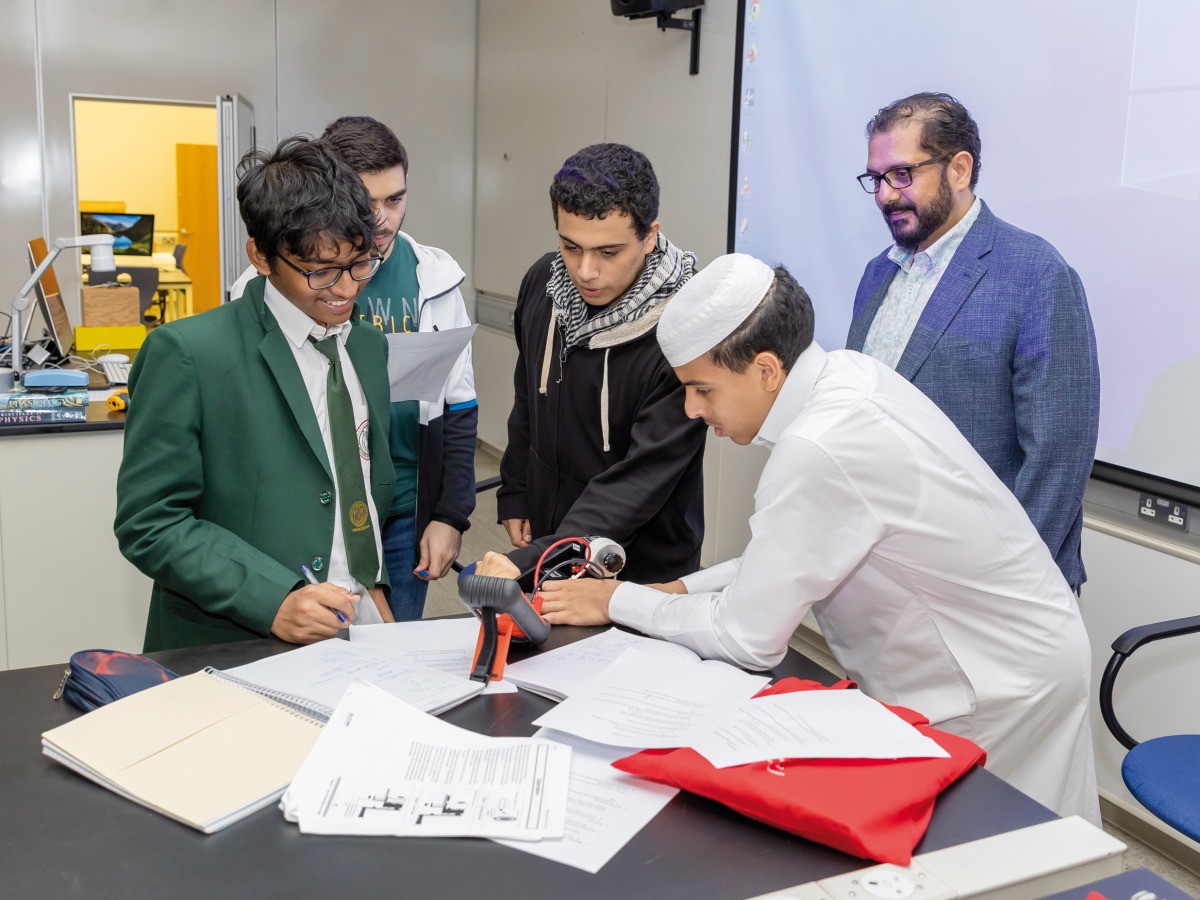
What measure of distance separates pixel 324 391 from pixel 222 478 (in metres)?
0.20

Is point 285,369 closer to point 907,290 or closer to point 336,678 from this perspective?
point 336,678

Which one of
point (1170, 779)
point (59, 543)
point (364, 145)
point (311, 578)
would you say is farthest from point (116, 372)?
point (1170, 779)

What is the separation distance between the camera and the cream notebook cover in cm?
102

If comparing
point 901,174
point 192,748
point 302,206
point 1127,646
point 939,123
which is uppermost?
point 939,123

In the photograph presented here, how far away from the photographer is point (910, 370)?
7.17 ft

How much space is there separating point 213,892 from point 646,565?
44.4 inches

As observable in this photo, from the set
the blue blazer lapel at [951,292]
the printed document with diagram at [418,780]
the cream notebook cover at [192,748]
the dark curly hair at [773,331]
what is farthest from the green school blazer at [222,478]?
the blue blazer lapel at [951,292]

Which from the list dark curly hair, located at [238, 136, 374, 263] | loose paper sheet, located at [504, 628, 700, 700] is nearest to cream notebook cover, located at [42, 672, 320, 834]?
loose paper sheet, located at [504, 628, 700, 700]

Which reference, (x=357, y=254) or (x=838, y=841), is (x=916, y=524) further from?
(x=357, y=254)

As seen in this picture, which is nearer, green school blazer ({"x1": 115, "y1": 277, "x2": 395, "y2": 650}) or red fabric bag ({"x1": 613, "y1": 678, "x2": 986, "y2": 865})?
red fabric bag ({"x1": 613, "y1": 678, "x2": 986, "y2": 865})

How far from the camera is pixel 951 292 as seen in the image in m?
2.15

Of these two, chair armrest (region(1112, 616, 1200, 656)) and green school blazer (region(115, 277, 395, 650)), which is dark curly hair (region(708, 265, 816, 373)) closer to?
green school blazer (region(115, 277, 395, 650))

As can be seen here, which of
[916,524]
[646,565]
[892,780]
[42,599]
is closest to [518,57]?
[42,599]

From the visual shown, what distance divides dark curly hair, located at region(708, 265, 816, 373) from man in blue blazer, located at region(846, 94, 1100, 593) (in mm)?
754
